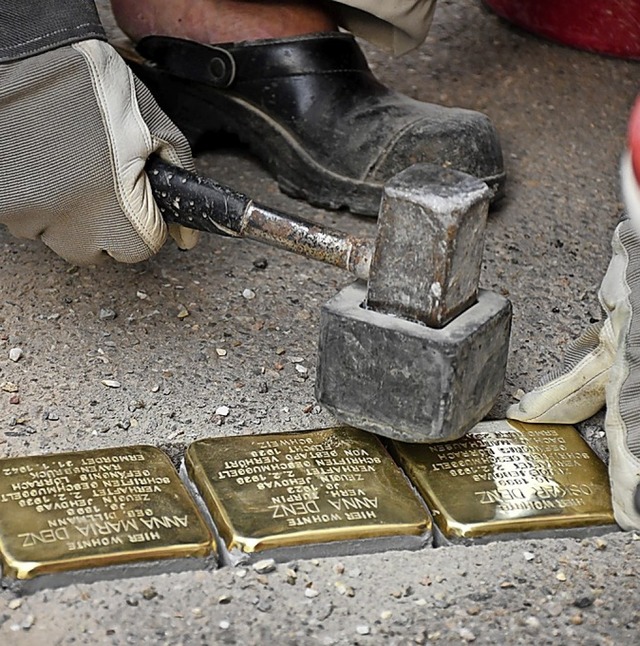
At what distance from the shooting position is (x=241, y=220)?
131cm

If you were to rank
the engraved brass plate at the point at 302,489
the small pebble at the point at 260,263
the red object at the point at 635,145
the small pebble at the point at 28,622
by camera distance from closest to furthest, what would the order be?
1. the red object at the point at 635,145
2. the small pebble at the point at 28,622
3. the engraved brass plate at the point at 302,489
4. the small pebble at the point at 260,263

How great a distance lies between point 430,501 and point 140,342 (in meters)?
0.47

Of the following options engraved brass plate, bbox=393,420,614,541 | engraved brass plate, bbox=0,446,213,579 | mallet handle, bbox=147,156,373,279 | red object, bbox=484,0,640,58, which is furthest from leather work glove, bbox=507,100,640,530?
red object, bbox=484,0,640,58

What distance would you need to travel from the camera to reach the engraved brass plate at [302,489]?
1202 millimetres

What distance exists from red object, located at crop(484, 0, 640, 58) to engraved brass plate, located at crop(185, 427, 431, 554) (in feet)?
4.42

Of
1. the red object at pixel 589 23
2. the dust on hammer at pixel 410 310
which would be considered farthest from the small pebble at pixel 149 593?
the red object at pixel 589 23

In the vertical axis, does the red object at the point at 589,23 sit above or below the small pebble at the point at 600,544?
above

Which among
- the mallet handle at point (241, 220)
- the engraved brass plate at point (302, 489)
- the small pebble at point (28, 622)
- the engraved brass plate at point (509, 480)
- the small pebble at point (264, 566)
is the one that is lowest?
the small pebble at point (28, 622)

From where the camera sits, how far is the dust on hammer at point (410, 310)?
3.89 ft

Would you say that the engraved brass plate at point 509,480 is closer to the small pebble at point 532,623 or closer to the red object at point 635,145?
the small pebble at point 532,623

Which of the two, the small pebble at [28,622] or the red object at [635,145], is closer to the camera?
the red object at [635,145]

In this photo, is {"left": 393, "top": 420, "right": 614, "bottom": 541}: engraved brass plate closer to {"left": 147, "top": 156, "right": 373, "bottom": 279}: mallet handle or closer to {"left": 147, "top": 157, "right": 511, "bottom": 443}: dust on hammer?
{"left": 147, "top": 157, "right": 511, "bottom": 443}: dust on hammer

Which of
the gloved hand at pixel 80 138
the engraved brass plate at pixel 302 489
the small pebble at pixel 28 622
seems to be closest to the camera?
the small pebble at pixel 28 622

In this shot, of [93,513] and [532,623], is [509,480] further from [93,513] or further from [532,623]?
[93,513]
